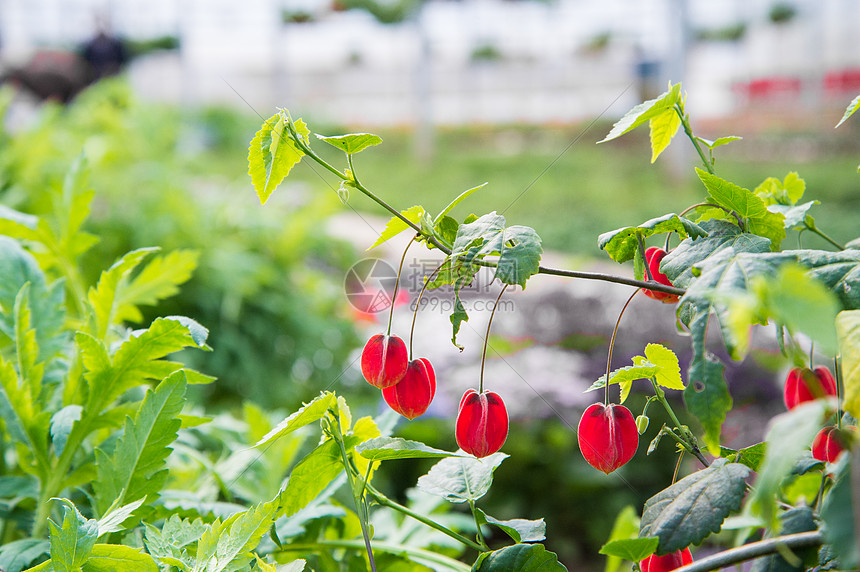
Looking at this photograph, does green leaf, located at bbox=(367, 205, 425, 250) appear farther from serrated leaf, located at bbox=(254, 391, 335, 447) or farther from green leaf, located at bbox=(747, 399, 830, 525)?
green leaf, located at bbox=(747, 399, 830, 525)

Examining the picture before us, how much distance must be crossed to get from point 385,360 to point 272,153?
14 centimetres

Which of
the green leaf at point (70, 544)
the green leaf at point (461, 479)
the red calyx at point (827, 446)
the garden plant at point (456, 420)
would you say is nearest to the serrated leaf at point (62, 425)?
the garden plant at point (456, 420)

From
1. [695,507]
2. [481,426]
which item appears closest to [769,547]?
[695,507]

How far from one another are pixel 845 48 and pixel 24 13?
34.5 ft

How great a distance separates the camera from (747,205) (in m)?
Answer: 0.41

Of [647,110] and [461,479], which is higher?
[647,110]

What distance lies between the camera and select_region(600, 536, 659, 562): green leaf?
1.09 feet

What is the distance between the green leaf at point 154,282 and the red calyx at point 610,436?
375 millimetres

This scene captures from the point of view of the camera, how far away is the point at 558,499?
158 centimetres

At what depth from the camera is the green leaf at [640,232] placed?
15.2 inches

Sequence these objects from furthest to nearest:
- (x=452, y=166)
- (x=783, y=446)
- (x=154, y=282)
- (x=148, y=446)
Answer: (x=452, y=166) → (x=154, y=282) → (x=148, y=446) → (x=783, y=446)

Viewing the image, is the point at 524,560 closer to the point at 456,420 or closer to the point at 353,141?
the point at 456,420

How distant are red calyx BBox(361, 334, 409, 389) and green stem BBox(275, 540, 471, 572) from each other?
13 centimetres

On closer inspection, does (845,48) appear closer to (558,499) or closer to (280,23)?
(280,23)
